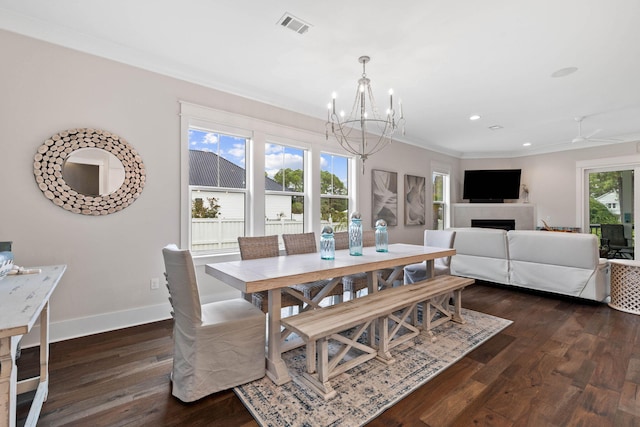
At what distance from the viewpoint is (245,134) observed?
3.73 meters

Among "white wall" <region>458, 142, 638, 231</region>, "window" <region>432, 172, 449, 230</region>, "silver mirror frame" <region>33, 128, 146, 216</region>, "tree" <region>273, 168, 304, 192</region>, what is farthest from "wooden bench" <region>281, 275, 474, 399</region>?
"white wall" <region>458, 142, 638, 231</region>


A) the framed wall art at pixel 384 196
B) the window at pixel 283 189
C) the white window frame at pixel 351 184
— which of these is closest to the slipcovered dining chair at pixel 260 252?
the window at pixel 283 189

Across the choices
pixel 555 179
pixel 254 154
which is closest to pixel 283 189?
pixel 254 154

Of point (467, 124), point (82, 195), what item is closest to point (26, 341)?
point (82, 195)

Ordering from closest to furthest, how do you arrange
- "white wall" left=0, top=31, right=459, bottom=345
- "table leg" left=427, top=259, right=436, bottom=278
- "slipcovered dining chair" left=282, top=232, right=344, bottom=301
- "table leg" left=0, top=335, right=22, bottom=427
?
"table leg" left=0, top=335, right=22, bottom=427 → "white wall" left=0, top=31, right=459, bottom=345 → "slipcovered dining chair" left=282, top=232, right=344, bottom=301 → "table leg" left=427, top=259, right=436, bottom=278

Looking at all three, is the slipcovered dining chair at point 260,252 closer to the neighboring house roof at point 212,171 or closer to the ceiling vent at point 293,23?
the neighboring house roof at point 212,171

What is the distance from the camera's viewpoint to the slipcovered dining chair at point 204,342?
5.87 feet

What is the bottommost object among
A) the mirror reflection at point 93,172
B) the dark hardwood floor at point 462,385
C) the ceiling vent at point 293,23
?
the dark hardwood floor at point 462,385

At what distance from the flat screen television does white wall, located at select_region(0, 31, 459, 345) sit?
642 centimetres

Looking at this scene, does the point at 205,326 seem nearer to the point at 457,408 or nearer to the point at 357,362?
the point at 357,362

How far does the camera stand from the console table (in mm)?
1081

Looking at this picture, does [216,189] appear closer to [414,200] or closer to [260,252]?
[260,252]

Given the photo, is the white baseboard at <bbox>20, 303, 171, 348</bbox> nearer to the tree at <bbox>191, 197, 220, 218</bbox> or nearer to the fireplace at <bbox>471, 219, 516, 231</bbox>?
the tree at <bbox>191, 197, 220, 218</bbox>

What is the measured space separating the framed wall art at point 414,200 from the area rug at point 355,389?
11.9ft
